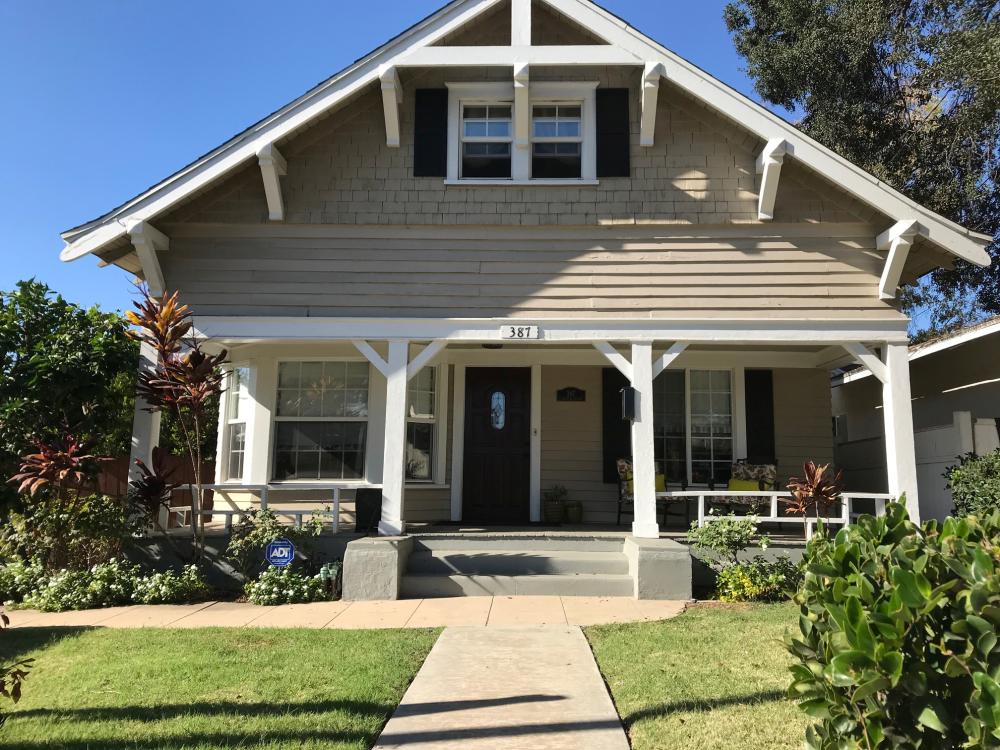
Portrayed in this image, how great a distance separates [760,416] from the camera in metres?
10.2

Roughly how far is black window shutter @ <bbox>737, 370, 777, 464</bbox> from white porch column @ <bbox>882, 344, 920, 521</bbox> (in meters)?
2.03

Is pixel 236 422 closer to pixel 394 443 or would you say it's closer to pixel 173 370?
pixel 173 370

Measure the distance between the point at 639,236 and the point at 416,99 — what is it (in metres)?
3.27

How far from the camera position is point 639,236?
852 centimetres

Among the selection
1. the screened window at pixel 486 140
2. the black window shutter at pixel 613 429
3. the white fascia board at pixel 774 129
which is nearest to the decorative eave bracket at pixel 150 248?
the screened window at pixel 486 140

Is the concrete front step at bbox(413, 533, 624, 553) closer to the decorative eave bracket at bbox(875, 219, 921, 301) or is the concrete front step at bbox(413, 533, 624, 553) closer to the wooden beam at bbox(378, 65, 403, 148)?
the decorative eave bracket at bbox(875, 219, 921, 301)

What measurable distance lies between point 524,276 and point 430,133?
7.10 ft

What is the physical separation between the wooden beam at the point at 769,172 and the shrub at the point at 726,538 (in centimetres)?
361

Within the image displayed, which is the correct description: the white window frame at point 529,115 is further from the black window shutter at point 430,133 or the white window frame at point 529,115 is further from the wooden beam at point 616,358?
the wooden beam at point 616,358

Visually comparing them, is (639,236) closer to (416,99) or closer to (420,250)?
(420,250)

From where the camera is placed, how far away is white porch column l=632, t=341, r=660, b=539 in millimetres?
7957

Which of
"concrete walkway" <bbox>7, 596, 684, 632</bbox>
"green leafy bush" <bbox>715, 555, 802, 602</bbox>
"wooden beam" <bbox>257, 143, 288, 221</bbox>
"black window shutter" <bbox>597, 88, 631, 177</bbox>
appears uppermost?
"black window shutter" <bbox>597, 88, 631, 177</bbox>

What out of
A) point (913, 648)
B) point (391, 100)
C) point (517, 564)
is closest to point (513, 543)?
point (517, 564)

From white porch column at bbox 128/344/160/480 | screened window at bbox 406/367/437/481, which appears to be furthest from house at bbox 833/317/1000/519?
white porch column at bbox 128/344/160/480
